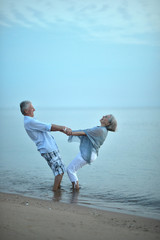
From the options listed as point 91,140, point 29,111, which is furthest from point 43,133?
point 91,140

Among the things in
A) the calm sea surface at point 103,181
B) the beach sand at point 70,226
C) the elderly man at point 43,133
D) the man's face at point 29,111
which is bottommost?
the beach sand at point 70,226

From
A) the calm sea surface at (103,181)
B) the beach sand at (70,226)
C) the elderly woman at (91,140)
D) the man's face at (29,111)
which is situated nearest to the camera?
the beach sand at (70,226)

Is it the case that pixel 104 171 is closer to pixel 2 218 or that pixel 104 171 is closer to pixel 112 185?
pixel 112 185

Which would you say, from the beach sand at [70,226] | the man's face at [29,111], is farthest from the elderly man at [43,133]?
the beach sand at [70,226]

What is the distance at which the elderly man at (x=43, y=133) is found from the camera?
6355 millimetres

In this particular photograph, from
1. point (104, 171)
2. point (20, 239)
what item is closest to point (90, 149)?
point (104, 171)

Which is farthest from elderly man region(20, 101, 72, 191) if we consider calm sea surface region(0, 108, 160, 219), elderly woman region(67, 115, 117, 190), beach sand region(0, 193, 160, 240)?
beach sand region(0, 193, 160, 240)

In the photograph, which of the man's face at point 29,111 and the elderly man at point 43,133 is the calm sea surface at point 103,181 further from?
the man's face at point 29,111

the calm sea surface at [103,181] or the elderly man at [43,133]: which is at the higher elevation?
the elderly man at [43,133]

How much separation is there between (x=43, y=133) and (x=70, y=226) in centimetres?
302

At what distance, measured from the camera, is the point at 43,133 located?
21.7 ft

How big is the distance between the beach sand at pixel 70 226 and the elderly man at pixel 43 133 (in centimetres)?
189

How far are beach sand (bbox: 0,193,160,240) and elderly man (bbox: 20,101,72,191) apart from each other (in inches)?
74.6

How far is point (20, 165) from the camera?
1026cm
